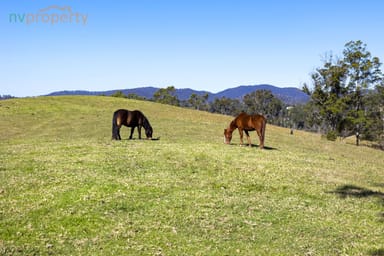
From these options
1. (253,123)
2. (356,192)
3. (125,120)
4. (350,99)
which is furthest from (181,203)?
(350,99)

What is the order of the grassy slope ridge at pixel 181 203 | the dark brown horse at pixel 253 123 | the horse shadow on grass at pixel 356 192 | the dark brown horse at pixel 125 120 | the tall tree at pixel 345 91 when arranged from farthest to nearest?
the tall tree at pixel 345 91 → the dark brown horse at pixel 125 120 → the dark brown horse at pixel 253 123 → the horse shadow on grass at pixel 356 192 → the grassy slope ridge at pixel 181 203

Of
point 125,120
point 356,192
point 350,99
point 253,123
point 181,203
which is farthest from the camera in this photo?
point 350,99

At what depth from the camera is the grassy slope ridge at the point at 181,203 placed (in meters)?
10.2

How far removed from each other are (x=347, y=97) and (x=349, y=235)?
6075cm

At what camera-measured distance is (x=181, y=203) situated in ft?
43.7

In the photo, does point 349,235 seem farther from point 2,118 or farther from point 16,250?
point 2,118

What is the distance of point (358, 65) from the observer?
67812mm

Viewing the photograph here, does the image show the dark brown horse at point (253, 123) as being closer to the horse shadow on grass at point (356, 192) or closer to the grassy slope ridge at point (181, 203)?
the grassy slope ridge at point (181, 203)

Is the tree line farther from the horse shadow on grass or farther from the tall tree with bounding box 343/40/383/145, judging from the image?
the horse shadow on grass

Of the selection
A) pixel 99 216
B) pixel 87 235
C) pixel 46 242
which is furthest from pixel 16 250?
pixel 99 216

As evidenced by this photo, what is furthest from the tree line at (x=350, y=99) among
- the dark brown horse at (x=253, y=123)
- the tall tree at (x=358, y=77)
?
the dark brown horse at (x=253, y=123)

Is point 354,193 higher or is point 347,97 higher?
point 347,97

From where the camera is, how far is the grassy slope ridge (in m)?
10.2

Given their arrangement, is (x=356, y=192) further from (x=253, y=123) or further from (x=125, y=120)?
A: (x=125, y=120)
